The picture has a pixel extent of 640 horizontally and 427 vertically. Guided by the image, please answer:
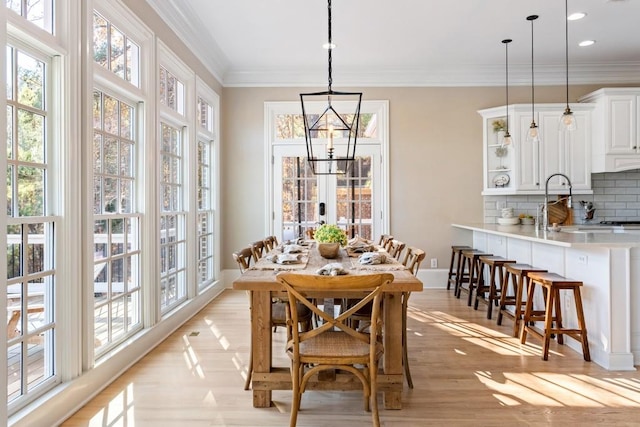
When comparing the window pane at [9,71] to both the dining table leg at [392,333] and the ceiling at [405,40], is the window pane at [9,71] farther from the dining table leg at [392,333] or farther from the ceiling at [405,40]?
the dining table leg at [392,333]

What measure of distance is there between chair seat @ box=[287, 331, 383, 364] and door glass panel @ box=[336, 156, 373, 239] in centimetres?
351

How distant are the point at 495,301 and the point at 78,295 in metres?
4.10

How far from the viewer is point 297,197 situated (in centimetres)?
563

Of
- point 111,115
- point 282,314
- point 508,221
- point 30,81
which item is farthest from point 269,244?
point 508,221

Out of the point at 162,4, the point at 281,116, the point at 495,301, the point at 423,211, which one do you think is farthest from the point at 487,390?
the point at 281,116

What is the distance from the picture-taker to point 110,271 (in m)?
2.81

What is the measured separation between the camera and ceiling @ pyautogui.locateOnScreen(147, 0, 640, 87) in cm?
380

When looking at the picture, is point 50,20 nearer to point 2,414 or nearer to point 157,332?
point 2,414

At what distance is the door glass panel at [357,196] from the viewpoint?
562 centimetres

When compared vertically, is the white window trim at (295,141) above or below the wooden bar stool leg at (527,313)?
above

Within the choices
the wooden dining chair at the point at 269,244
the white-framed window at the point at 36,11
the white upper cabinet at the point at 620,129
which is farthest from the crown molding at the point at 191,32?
the white upper cabinet at the point at 620,129

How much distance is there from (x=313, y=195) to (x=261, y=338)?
137 inches

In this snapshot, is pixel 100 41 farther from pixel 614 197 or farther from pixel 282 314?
pixel 614 197

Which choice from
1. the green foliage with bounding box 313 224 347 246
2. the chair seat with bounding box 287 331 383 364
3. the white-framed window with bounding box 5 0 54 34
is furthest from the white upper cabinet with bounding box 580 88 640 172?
the white-framed window with bounding box 5 0 54 34
